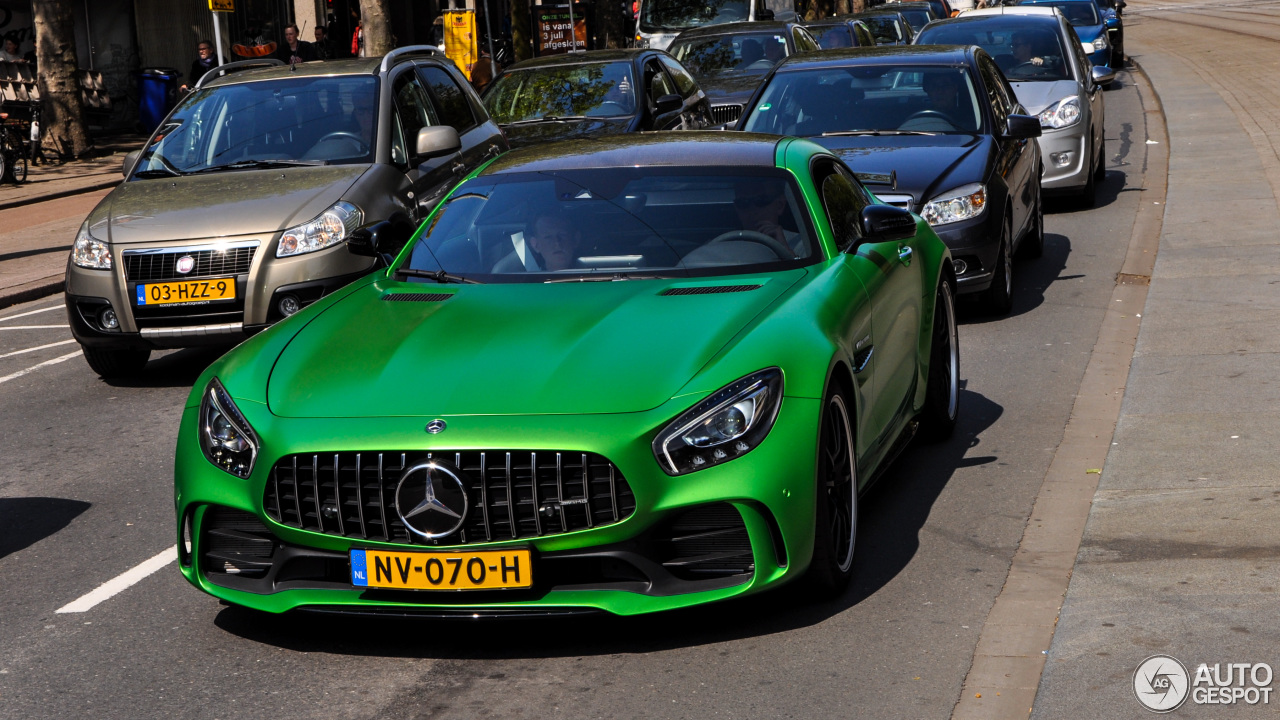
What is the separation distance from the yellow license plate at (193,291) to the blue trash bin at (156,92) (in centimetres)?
1888

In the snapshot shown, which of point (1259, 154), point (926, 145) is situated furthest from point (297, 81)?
point (1259, 154)

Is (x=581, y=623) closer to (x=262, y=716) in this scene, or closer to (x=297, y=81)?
(x=262, y=716)

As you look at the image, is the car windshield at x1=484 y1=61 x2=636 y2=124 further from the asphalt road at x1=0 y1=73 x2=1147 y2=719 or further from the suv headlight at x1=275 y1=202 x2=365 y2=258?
the asphalt road at x1=0 y1=73 x2=1147 y2=719

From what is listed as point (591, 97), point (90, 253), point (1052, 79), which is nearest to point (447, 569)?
point (90, 253)

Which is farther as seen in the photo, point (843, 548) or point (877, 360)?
point (877, 360)

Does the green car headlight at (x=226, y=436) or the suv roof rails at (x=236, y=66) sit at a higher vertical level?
the suv roof rails at (x=236, y=66)

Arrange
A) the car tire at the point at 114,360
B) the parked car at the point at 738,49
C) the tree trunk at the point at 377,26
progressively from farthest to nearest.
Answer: the tree trunk at the point at 377,26 → the parked car at the point at 738,49 → the car tire at the point at 114,360

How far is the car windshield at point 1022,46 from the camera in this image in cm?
1528

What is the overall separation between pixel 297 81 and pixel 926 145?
4.14 m

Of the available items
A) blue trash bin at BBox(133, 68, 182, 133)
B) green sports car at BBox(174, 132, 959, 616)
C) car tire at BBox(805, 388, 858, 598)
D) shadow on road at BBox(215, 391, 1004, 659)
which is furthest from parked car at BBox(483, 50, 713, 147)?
blue trash bin at BBox(133, 68, 182, 133)

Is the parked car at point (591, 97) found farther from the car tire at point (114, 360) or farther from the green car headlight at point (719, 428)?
the green car headlight at point (719, 428)

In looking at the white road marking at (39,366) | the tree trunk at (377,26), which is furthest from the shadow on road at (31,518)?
the tree trunk at (377,26)

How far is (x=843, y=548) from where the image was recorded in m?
5.00

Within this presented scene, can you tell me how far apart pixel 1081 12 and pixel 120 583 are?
27665 millimetres
